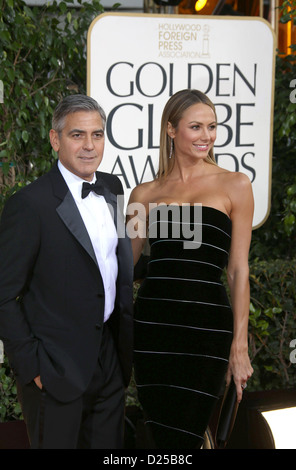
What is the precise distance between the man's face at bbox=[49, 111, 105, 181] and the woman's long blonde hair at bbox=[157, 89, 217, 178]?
382 millimetres

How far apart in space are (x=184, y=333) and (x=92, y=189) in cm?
58

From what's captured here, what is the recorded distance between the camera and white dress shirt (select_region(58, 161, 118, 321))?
6.52ft

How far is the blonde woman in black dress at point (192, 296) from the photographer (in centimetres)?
216

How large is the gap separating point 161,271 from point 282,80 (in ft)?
6.89

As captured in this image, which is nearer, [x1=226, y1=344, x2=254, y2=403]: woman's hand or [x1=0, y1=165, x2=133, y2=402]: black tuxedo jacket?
[x1=0, y1=165, x2=133, y2=402]: black tuxedo jacket

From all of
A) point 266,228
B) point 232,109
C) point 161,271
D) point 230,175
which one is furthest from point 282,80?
point 161,271

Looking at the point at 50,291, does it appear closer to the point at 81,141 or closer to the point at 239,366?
the point at 81,141

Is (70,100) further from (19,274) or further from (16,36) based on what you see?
(16,36)

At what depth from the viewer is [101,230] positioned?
200cm

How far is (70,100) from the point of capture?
76.6 inches

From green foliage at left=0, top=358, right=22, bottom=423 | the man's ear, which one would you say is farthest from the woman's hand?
green foliage at left=0, top=358, right=22, bottom=423

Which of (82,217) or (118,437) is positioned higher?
(82,217)

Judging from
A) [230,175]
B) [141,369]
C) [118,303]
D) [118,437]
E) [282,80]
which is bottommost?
[118,437]

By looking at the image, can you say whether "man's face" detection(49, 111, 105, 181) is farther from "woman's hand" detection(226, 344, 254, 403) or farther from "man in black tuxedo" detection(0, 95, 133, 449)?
"woman's hand" detection(226, 344, 254, 403)
